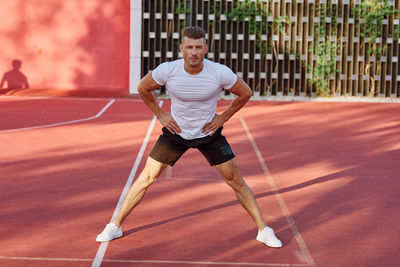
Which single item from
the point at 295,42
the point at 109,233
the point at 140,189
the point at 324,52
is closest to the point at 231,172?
the point at 140,189

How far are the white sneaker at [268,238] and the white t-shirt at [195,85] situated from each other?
1053mm

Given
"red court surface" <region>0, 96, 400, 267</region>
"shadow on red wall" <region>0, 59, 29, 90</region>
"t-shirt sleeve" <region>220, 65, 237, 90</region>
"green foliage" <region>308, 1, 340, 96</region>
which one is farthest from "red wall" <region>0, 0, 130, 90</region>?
"t-shirt sleeve" <region>220, 65, 237, 90</region>

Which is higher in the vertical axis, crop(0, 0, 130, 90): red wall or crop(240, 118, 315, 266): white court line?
crop(0, 0, 130, 90): red wall

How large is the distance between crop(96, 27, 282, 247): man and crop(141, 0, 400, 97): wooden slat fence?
12.4 metres

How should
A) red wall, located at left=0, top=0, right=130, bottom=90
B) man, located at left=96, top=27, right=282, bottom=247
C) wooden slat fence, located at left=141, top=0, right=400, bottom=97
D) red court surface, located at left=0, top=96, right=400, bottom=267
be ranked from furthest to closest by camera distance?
red wall, located at left=0, top=0, right=130, bottom=90, wooden slat fence, located at left=141, top=0, right=400, bottom=97, red court surface, located at left=0, top=96, right=400, bottom=267, man, located at left=96, top=27, right=282, bottom=247

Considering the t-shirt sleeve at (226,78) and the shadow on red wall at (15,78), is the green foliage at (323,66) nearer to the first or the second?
the shadow on red wall at (15,78)

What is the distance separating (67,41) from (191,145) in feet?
43.7

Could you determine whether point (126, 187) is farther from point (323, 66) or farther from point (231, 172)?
point (323, 66)

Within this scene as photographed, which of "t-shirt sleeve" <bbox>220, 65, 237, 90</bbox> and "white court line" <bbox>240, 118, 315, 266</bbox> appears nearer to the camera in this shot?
"t-shirt sleeve" <bbox>220, 65, 237, 90</bbox>

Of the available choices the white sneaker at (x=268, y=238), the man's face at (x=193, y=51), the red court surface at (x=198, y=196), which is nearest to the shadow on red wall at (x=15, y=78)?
the red court surface at (x=198, y=196)

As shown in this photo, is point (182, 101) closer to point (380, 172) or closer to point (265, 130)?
point (380, 172)

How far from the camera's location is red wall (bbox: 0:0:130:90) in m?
17.7

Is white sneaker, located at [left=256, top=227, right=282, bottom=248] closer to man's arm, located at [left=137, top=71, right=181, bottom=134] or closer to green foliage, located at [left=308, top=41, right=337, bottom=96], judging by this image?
man's arm, located at [left=137, top=71, right=181, bottom=134]

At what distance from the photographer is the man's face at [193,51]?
4832 mm
